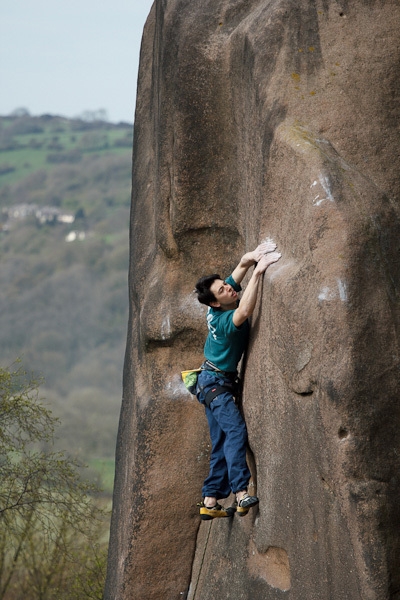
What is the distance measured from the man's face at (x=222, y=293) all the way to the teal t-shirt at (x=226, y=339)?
0.21 ft

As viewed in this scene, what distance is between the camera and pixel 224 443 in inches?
291

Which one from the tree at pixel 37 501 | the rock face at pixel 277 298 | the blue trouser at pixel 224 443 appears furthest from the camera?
the tree at pixel 37 501

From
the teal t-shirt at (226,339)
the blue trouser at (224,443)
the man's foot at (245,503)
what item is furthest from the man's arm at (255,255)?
the man's foot at (245,503)

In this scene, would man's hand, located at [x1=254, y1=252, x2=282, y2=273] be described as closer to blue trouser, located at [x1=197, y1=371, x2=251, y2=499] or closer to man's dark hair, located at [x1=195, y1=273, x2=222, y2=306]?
man's dark hair, located at [x1=195, y1=273, x2=222, y2=306]

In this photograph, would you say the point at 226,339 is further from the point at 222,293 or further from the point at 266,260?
the point at 266,260

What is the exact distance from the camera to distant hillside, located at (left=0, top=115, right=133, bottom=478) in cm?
4550

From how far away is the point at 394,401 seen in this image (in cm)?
590

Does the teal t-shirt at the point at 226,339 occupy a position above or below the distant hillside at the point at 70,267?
below

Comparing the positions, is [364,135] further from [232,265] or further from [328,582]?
[328,582]

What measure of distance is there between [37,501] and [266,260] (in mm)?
6729

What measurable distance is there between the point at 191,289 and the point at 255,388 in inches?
69.0

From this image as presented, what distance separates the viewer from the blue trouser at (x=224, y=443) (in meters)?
7.08

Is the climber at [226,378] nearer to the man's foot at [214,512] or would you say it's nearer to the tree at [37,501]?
the man's foot at [214,512]

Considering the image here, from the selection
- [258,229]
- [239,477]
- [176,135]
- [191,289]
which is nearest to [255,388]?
[239,477]
